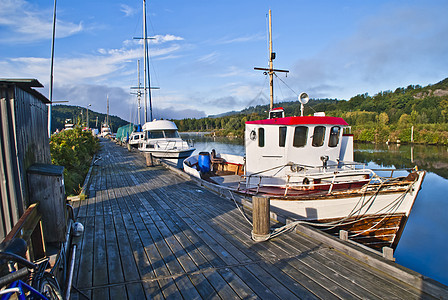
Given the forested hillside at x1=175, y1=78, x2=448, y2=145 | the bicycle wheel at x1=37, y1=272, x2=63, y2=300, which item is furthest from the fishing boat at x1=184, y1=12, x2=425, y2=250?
the forested hillside at x1=175, y1=78, x2=448, y2=145

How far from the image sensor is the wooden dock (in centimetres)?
332

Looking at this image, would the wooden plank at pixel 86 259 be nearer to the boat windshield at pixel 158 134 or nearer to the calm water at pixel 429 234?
the calm water at pixel 429 234

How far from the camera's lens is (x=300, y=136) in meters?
9.23

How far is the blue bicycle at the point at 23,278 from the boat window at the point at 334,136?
8.94m

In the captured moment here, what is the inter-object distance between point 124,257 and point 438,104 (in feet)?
294

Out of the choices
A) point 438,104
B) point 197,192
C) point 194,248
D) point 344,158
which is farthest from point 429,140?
point 194,248

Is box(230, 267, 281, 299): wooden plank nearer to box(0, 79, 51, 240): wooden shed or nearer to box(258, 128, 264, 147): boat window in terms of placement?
box(0, 79, 51, 240): wooden shed

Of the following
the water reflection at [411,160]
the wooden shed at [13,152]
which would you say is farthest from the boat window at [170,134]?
the water reflection at [411,160]

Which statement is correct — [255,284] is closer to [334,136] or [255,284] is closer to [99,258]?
[99,258]

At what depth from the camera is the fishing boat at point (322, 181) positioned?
682 cm

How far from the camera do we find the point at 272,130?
368 inches

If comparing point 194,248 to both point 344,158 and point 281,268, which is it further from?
point 344,158

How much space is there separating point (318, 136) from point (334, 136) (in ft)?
2.19

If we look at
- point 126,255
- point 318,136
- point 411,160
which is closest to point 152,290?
point 126,255
